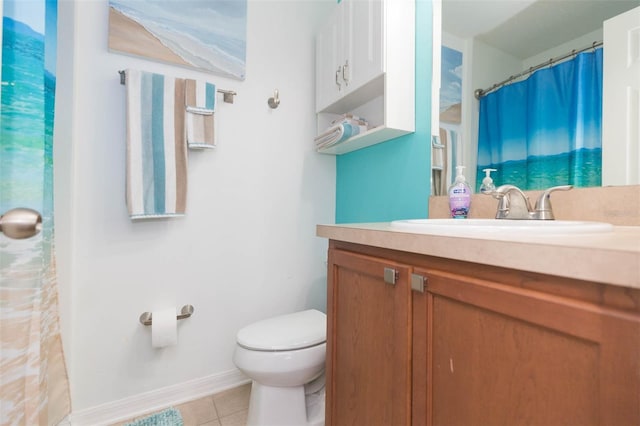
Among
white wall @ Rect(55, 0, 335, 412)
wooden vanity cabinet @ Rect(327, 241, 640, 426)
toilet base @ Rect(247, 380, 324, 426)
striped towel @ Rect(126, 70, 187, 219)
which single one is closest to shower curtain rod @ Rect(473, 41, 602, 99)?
wooden vanity cabinet @ Rect(327, 241, 640, 426)

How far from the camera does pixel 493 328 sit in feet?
1.70

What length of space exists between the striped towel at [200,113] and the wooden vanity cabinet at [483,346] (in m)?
0.92

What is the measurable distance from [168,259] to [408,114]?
1324 millimetres

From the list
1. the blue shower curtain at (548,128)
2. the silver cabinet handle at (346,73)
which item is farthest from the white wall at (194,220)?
the blue shower curtain at (548,128)

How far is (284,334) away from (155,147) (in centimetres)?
100

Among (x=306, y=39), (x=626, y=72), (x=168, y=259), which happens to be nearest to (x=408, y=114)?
(x=626, y=72)

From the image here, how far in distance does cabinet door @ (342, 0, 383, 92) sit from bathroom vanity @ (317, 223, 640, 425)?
0.84m

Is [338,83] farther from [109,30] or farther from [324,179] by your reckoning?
[109,30]

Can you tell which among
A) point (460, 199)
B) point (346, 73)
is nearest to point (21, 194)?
point (460, 199)

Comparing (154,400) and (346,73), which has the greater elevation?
(346,73)

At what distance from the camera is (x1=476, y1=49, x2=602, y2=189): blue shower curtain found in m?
0.80

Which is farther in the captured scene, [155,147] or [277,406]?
[155,147]

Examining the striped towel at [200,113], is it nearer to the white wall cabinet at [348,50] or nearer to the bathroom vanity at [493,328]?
the white wall cabinet at [348,50]

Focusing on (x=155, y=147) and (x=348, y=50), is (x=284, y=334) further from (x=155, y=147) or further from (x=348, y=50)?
(x=348, y=50)
